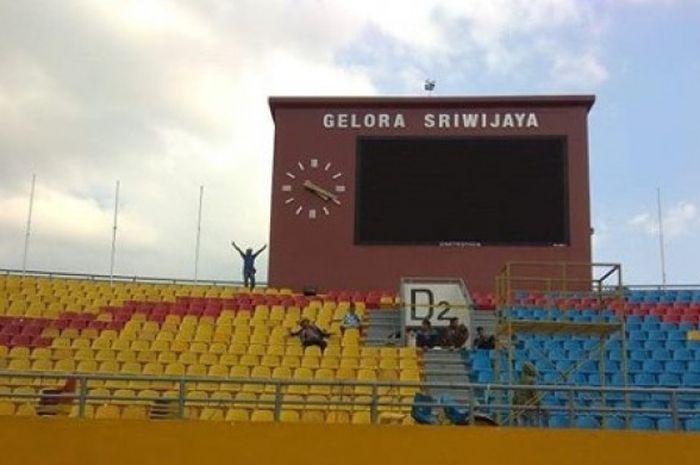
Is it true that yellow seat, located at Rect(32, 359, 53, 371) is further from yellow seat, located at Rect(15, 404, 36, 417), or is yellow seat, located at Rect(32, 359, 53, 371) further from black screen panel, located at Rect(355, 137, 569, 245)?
black screen panel, located at Rect(355, 137, 569, 245)

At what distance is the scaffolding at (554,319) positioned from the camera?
13.2 metres

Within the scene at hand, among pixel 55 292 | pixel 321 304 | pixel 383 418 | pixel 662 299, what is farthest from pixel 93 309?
pixel 662 299

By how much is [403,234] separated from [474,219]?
5.55 ft

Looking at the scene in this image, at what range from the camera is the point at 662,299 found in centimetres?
2170

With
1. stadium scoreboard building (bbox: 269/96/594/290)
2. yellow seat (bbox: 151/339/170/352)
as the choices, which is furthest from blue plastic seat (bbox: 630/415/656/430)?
stadium scoreboard building (bbox: 269/96/594/290)

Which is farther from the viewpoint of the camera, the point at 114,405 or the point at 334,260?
the point at 334,260

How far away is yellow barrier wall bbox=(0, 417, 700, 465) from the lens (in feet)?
30.7

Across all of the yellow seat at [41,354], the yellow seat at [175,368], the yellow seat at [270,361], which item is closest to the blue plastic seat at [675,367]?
the yellow seat at [270,361]

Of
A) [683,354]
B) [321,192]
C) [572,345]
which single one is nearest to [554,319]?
[572,345]

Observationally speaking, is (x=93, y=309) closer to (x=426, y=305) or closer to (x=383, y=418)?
(x=426, y=305)

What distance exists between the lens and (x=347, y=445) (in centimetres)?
940

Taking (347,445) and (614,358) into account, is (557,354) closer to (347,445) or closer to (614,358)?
(614,358)

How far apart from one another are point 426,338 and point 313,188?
6400 mm

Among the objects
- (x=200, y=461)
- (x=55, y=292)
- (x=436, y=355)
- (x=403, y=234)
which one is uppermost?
(x=403, y=234)
